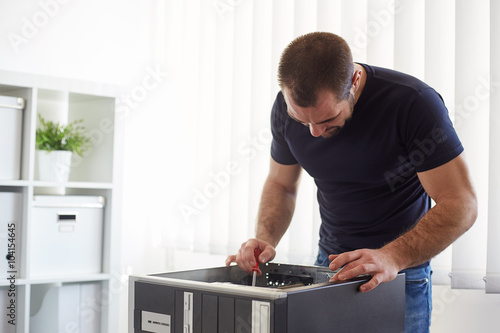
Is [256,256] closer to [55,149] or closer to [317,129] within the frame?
[317,129]

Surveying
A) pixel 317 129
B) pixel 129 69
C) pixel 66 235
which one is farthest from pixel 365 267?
pixel 129 69

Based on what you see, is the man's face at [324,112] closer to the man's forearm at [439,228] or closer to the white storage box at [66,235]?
the man's forearm at [439,228]

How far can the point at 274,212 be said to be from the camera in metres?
1.77

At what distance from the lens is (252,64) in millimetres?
2602

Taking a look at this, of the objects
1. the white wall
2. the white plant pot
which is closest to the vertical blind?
the white wall

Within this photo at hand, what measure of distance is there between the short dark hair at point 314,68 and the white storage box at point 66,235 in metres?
1.32

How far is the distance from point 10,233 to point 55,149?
384mm

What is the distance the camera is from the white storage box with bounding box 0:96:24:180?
7.38ft

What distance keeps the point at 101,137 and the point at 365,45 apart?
1.13 m

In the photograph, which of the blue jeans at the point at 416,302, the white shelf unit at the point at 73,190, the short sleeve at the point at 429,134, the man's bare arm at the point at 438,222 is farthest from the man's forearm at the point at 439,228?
the white shelf unit at the point at 73,190

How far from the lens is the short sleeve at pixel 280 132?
1682 millimetres

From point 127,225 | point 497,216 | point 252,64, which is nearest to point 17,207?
point 127,225

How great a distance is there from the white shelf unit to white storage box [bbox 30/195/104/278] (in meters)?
0.03

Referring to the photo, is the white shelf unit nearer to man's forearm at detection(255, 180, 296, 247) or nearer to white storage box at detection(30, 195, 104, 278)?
white storage box at detection(30, 195, 104, 278)
